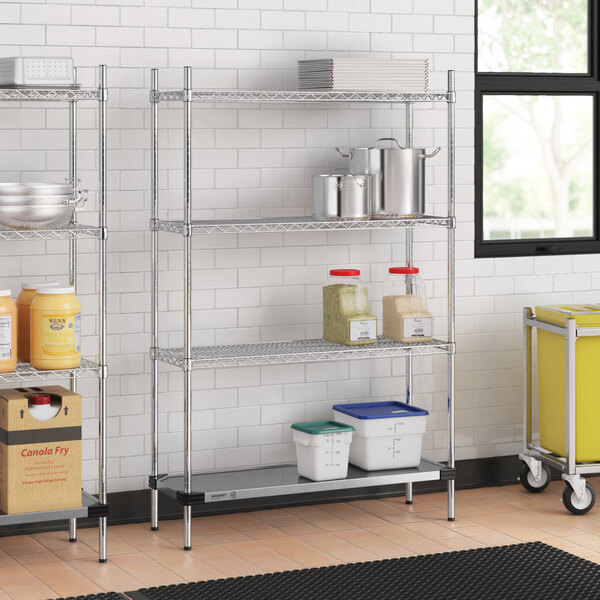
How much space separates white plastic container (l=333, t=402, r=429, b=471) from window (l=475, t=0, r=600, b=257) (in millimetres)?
964

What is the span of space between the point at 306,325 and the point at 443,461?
0.95 meters

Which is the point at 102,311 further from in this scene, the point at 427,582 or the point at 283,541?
the point at 427,582

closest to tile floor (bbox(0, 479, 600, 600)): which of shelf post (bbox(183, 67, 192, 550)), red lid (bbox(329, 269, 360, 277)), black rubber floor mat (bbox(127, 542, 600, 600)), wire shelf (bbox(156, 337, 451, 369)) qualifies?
black rubber floor mat (bbox(127, 542, 600, 600))

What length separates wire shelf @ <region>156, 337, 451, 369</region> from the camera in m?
4.80

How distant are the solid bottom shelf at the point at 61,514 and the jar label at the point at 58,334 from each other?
0.59 m

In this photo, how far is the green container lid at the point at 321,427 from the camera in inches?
195

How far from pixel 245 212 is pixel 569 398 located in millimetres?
1586

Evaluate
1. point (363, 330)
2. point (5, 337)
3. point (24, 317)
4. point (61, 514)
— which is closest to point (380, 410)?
point (363, 330)

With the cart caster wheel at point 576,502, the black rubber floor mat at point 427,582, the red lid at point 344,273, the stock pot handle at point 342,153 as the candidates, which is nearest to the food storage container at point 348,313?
the red lid at point 344,273

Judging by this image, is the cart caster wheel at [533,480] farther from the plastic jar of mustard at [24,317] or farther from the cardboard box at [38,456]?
the plastic jar of mustard at [24,317]

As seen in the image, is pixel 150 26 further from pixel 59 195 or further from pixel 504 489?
pixel 504 489

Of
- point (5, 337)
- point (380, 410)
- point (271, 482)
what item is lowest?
point (271, 482)

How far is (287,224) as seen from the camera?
481 centimetres

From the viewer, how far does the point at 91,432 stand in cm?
Result: 498
